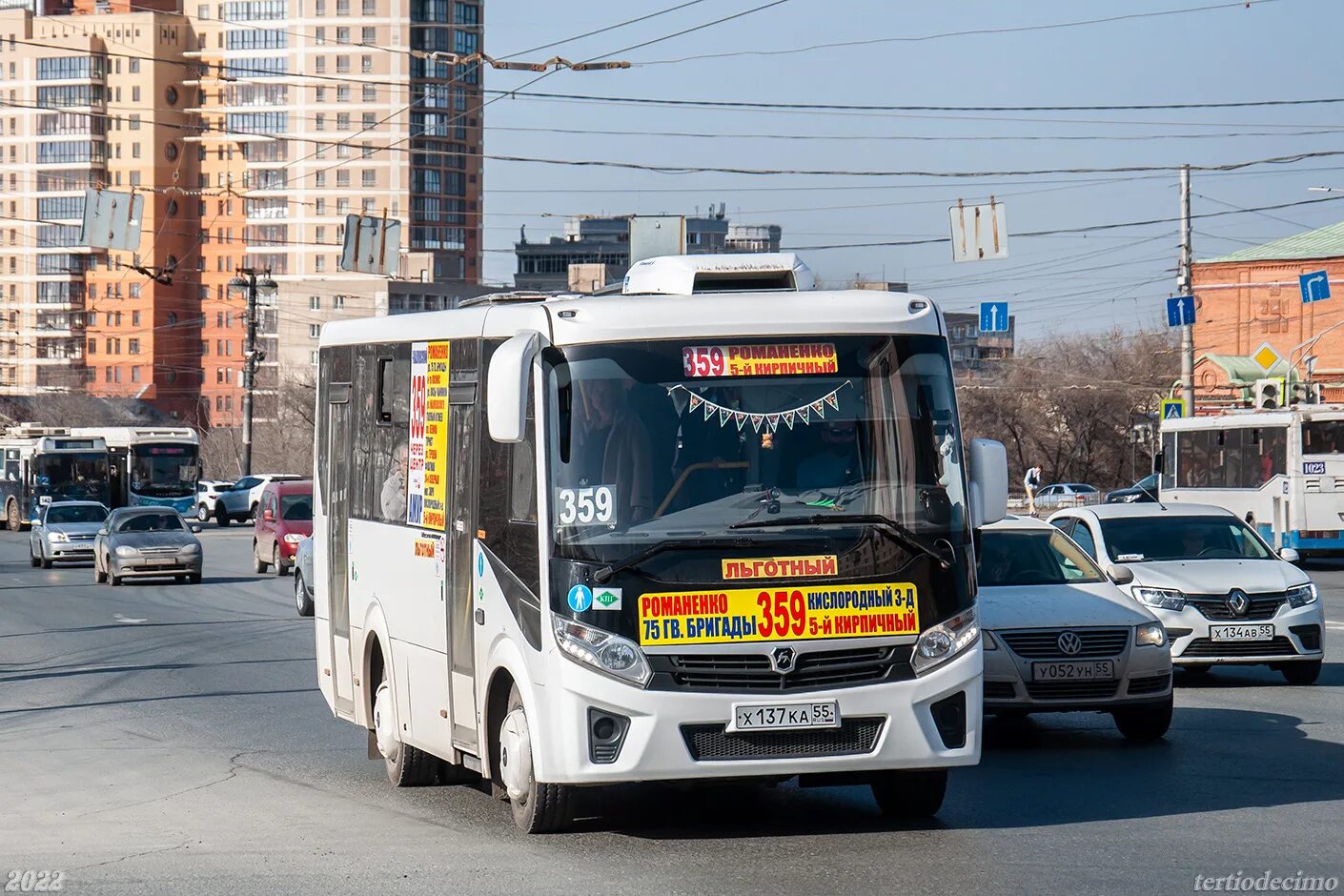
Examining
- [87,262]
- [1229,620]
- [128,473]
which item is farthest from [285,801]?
[87,262]

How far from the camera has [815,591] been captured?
869 centimetres

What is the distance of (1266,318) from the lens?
266 feet

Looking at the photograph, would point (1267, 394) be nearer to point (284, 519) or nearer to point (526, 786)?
point (284, 519)

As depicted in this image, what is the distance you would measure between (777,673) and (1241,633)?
8007mm

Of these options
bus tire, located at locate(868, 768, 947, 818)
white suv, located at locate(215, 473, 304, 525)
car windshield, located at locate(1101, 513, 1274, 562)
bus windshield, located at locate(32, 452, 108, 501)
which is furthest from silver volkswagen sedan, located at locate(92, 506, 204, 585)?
white suv, located at locate(215, 473, 304, 525)

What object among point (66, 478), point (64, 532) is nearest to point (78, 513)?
point (64, 532)

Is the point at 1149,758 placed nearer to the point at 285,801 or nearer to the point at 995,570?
the point at 995,570

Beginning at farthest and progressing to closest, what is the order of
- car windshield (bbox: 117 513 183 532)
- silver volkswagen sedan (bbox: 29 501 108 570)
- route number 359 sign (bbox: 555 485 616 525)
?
silver volkswagen sedan (bbox: 29 501 108 570)
car windshield (bbox: 117 513 183 532)
route number 359 sign (bbox: 555 485 616 525)

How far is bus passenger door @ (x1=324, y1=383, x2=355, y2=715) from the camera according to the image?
11.7m

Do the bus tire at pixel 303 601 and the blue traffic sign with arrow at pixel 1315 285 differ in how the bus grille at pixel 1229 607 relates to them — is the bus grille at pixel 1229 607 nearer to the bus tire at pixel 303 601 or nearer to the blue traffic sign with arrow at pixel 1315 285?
the bus tire at pixel 303 601

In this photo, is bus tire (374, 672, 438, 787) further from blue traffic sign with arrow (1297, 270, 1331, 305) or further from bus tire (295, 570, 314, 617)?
blue traffic sign with arrow (1297, 270, 1331, 305)

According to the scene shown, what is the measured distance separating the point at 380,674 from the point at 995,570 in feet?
15.8

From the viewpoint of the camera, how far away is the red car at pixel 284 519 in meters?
36.8

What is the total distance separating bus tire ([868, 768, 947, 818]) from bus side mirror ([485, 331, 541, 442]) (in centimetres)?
248
